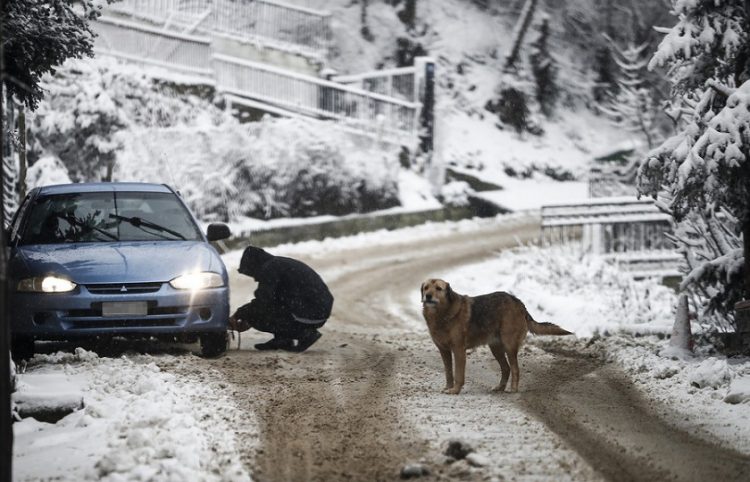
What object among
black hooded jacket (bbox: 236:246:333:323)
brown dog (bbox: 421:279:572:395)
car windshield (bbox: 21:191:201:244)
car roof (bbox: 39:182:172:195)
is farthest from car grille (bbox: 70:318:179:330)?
brown dog (bbox: 421:279:572:395)

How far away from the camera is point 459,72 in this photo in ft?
132

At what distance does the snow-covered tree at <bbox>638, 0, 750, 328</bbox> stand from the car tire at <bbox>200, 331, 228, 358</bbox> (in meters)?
4.41

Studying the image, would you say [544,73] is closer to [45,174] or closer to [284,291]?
[45,174]

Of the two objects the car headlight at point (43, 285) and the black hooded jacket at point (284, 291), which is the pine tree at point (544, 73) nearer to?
the black hooded jacket at point (284, 291)

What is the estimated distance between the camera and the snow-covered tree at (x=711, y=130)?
962 cm

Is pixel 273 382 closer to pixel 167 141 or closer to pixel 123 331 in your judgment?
pixel 123 331

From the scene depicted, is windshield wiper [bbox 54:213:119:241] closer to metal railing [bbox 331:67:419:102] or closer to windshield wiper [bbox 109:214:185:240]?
windshield wiper [bbox 109:214:185:240]

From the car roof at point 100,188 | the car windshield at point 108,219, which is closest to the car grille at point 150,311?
the car windshield at point 108,219

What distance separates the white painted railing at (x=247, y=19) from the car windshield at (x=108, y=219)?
71.0ft

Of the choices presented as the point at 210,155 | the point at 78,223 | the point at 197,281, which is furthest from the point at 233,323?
the point at 210,155

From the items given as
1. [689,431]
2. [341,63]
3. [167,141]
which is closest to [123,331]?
[689,431]

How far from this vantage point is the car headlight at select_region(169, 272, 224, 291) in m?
9.89

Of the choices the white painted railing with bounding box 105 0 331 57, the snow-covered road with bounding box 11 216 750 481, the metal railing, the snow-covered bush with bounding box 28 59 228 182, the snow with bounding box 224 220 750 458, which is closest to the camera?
the snow-covered road with bounding box 11 216 750 481

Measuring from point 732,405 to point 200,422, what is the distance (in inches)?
154
